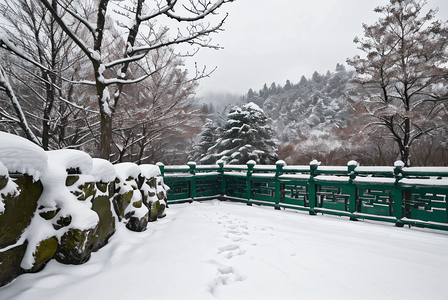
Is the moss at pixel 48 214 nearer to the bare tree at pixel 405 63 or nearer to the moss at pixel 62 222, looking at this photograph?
the moss at pixel 62 222

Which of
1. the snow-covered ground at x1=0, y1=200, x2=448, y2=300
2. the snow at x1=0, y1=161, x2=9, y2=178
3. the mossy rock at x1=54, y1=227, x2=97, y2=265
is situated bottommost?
the snow-covered ground at x1=0, y1=200, x2=448, y2=300

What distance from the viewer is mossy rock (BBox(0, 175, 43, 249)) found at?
1632 millimetres

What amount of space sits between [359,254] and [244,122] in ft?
43.2

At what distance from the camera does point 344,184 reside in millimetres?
4723

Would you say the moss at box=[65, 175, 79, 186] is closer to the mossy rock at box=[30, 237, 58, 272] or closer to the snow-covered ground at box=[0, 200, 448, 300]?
the mossy rock at box=[30, 237, 58, 272]

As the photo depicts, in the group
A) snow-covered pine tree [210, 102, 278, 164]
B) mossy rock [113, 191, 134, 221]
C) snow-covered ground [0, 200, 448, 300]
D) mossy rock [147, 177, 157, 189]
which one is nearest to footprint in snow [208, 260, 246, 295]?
snow-covered ground [0, 200, 448, 300]

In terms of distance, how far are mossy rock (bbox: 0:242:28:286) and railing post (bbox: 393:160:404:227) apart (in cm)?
579

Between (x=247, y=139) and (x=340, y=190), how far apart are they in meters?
10.6

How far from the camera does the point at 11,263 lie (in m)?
1.74

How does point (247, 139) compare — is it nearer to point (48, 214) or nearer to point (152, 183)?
point (152, 183)

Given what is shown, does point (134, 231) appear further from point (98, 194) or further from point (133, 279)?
point (133, 279)

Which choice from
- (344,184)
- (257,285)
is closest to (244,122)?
(344,184)

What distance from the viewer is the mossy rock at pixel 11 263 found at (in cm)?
166

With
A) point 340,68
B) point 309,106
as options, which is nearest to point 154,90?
point 309,106
